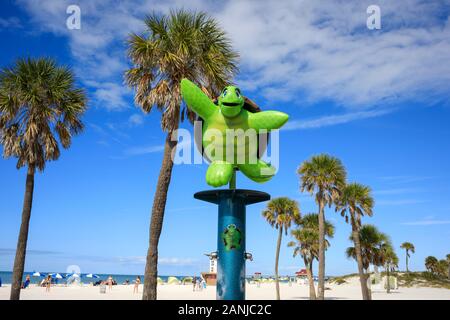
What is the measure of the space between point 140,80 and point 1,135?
253 inches

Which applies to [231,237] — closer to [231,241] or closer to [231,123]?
[231,241]

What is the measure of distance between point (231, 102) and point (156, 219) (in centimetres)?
505

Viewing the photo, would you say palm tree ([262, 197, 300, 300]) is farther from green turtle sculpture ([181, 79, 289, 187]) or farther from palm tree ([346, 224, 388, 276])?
green turtle sculpture ([181, 79, 289, 187])

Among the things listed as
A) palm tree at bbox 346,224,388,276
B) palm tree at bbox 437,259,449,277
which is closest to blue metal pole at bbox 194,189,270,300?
palm tree at bbox 346,224,388,276

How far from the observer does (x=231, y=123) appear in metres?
10.8

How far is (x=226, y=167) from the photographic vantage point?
1051 centimetres

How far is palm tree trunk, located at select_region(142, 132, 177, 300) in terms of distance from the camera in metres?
12.8

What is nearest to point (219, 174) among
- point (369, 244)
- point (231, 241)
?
point (231, 241)

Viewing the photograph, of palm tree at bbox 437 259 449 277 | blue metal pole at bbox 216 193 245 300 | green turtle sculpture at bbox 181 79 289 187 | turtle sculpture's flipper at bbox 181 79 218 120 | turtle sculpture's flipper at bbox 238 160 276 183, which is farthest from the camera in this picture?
palm tree at bbox 437 259 449 277

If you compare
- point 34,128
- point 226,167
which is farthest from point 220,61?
point 34,128

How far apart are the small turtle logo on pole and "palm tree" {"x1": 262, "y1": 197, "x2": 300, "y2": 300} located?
28763 mm

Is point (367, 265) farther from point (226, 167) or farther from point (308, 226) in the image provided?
point (226, 167)

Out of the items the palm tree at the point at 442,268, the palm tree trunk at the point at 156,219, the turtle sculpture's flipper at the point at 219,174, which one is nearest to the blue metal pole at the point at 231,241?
the turtle sculpture's flipper at the point at 219,174
